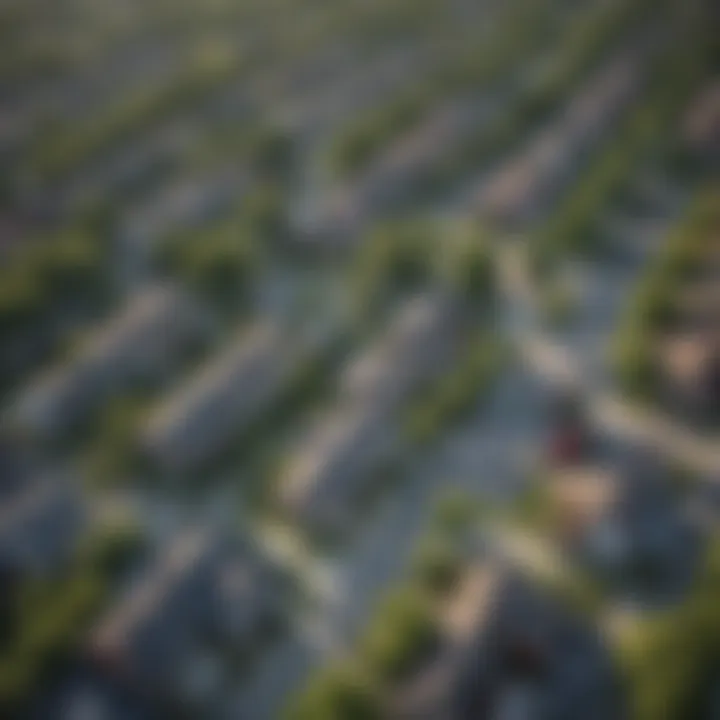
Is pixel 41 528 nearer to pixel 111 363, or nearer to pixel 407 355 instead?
pixel 111 363

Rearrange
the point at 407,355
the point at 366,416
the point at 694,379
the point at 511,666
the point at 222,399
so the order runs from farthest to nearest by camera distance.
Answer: the point at 407,355 < the point at 694,379 < the point at 222,399 < the point at 366,416 < the point at 511,666

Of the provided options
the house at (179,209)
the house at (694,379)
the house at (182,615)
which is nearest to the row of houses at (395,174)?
the house at (179,209)

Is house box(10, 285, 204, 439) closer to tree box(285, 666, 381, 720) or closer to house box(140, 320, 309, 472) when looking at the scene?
house box(140, 320, 309, 472)

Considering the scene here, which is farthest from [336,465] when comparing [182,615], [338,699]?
[338,699]

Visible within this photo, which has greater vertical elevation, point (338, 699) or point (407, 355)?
point (407, 355)

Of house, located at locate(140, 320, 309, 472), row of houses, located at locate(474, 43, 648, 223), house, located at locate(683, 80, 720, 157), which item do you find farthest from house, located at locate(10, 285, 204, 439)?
house, located at locate(683, 80, 720, 157)

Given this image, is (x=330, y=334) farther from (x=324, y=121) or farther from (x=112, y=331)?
(x=324, y=121)

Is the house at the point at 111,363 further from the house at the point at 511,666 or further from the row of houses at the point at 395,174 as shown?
the house at the point at 511,666

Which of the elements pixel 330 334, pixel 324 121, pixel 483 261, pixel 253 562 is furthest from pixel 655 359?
pixel 324 121
